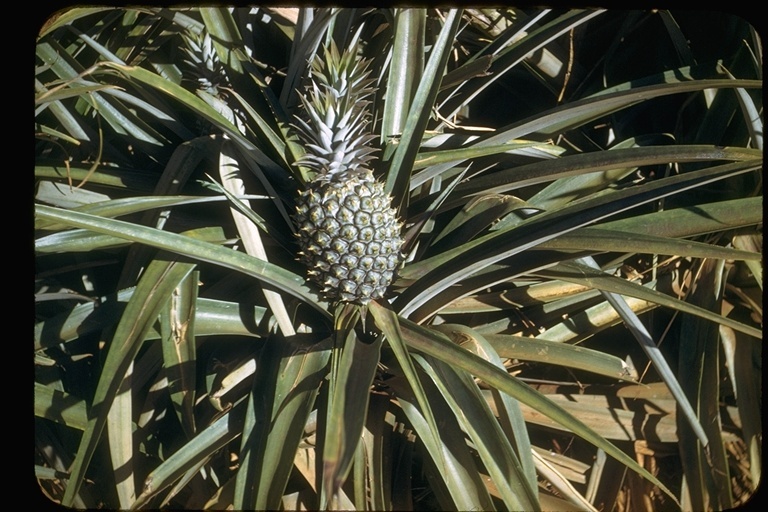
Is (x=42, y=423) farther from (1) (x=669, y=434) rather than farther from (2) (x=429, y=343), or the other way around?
(1) (x=669, y=434)

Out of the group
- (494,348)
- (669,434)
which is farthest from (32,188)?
(669,434)

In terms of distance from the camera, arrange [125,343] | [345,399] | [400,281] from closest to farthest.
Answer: [345,399], [125,343], [400,281]

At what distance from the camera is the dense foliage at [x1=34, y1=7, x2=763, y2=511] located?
1.11 m

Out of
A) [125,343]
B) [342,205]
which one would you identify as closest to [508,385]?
[342,205]

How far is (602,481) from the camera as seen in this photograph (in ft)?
4.58

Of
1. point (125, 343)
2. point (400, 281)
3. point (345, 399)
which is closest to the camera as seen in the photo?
point (345, 399)

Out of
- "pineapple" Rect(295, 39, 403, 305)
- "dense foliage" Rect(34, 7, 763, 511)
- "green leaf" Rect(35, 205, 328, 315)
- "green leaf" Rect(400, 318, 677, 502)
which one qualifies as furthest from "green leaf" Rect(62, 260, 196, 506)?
"green leaf" Rect(400, 318, 677, 502)

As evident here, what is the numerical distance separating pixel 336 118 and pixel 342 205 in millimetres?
181

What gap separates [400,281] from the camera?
1250 mm

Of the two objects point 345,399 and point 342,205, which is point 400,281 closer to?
point 342,205

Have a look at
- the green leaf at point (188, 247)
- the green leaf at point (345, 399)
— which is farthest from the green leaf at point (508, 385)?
the green leaf at point (188, 247)

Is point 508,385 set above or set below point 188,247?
below

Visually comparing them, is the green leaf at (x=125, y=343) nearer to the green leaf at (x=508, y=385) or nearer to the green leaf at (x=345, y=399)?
the green leaf at (x=345, y=399)

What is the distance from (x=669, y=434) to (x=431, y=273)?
2.49 ft
